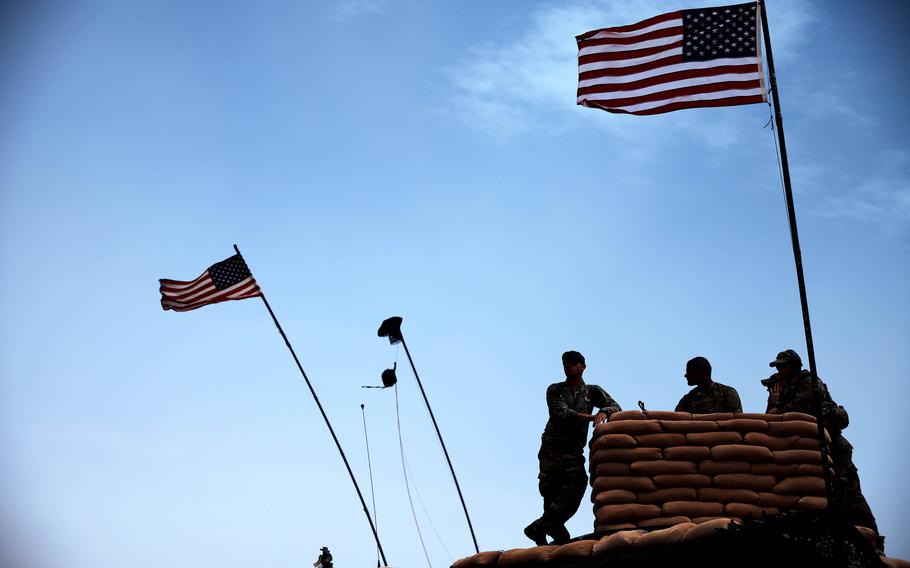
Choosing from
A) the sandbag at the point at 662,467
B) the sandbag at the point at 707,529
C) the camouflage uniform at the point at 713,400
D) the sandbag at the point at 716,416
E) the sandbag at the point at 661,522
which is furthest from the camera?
the camouflage uniform at the point at 713,400

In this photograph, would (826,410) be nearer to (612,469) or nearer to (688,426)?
(688,426)

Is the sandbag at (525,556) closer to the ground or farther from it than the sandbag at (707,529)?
closer to the ground

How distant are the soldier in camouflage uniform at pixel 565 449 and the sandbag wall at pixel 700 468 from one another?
3.57ft

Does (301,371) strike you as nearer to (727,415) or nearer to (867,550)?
(727,415)

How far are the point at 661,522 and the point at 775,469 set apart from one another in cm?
97

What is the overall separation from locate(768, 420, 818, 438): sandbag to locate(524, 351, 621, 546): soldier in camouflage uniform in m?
1.79

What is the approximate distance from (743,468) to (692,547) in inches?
40.9

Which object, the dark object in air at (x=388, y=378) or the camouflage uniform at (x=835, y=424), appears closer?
the camouflage uniform at (x=835, y=424)

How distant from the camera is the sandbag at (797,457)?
9.45 meters

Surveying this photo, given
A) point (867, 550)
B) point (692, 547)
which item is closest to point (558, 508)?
point (692, 547)

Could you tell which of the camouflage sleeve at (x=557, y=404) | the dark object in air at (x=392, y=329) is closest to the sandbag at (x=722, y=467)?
the camouflage sleeve at (x=557, y=404)

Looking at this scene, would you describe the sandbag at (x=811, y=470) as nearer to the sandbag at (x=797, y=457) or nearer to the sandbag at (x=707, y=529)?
the sandbag at (x=797, y=457)

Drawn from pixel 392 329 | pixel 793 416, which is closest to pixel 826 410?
pixel 793 416

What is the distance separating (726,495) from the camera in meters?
9.59
